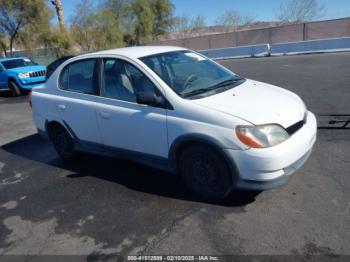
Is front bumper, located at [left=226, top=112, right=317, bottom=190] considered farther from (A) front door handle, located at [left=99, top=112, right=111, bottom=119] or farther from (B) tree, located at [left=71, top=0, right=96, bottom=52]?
(B) tree, located at [left=71, top=0, right=96, bottom=52]

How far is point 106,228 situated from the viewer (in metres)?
3.44

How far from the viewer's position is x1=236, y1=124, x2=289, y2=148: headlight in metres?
3.18

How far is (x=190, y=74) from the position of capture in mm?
4199

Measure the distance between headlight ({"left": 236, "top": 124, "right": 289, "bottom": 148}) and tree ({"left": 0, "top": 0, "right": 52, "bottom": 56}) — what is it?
2633 centimetres

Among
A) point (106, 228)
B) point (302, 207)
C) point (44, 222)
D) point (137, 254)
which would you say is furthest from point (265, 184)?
point (44, 222)

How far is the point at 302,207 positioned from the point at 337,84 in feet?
22.9

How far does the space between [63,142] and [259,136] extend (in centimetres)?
338

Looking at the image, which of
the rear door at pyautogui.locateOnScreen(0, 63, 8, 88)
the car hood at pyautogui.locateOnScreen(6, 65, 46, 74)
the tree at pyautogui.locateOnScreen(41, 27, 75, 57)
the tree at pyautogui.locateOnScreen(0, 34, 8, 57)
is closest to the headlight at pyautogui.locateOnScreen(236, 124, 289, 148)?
the car hood at pyautogui.locateOnScreen(6, 65, 46, 74)

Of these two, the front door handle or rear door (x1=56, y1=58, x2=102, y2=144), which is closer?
the front door handle

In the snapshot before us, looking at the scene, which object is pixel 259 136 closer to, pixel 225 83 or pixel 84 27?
pixel 225 83

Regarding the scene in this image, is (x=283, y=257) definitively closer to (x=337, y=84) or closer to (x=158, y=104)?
(x=158, y=104)

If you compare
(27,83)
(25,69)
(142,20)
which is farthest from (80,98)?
(142,20)

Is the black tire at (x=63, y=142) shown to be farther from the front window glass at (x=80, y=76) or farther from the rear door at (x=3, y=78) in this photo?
the rear door at (x=3, y=78)

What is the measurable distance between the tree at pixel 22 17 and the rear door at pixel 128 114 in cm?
2445
